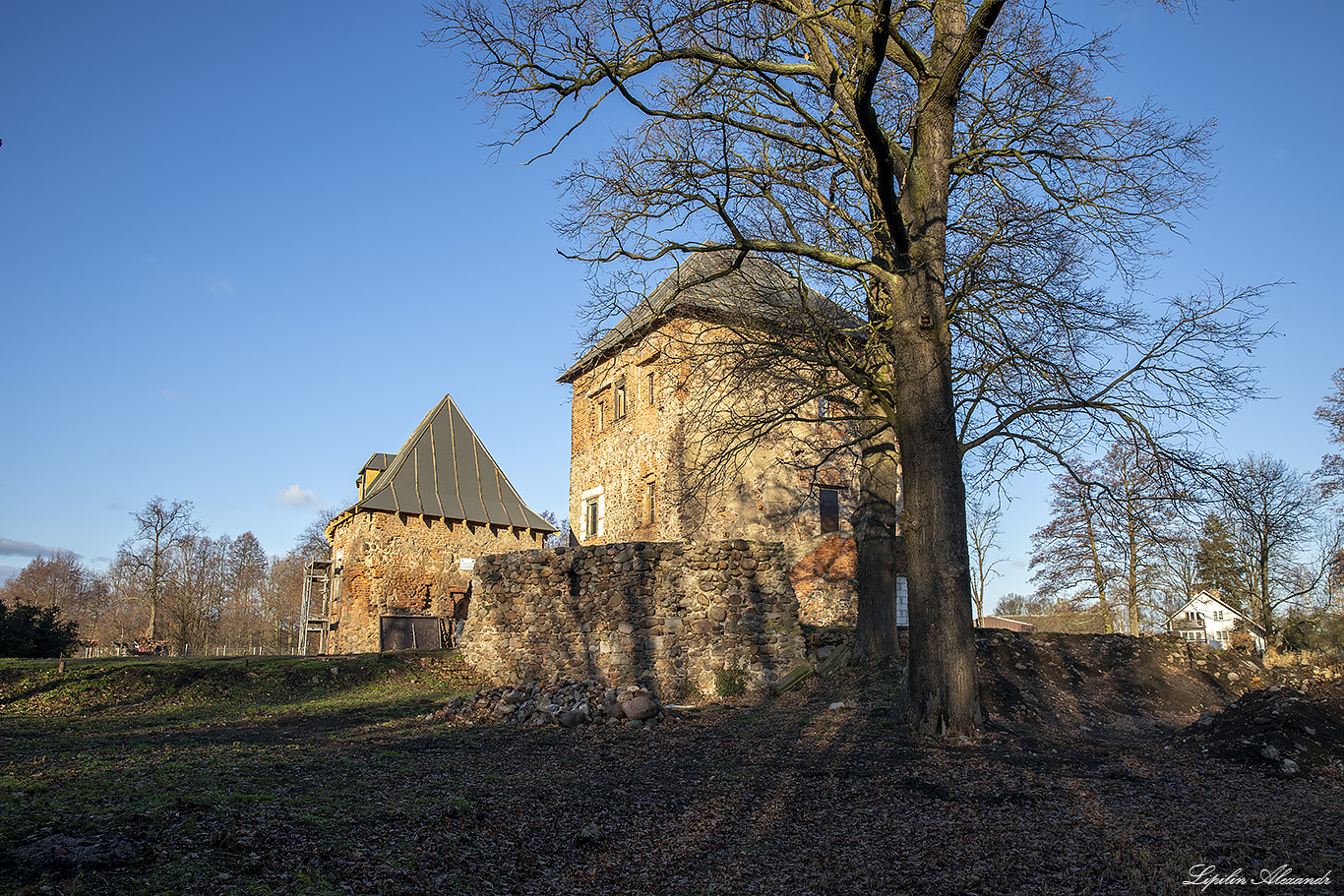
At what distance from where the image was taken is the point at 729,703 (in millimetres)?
12148

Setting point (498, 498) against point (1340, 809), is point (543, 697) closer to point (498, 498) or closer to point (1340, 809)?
point (1340, 809)

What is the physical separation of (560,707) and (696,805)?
5148mm

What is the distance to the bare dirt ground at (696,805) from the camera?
152 inches

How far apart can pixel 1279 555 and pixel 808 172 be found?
23.1 m

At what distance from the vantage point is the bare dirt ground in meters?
3.87

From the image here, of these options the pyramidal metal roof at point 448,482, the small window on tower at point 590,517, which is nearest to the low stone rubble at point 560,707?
the small window on tower at point 590,517

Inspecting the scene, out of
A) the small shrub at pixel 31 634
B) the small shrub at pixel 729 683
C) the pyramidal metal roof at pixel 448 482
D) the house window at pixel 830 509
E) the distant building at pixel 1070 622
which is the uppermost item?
the pyramidal metal roof at pixel 448 482

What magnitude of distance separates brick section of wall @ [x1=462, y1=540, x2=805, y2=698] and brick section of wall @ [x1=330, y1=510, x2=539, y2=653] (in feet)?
44.7

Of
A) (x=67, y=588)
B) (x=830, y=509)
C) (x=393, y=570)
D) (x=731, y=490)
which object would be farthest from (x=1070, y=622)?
(x=67, y=588)

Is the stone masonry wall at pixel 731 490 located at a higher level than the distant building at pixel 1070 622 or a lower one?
higher

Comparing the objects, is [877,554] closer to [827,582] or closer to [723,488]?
[723,488]

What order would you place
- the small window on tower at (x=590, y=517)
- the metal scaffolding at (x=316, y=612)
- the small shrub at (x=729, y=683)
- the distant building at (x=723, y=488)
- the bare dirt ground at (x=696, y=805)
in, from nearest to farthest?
1. the bare dirt ground at (x=696, y=805)
2. the small shrub at (x=729, y=683)
3. the distant building at (x=723, y=488)
4. the small window on tower at (x=590, y=517)
5. the metal scaffolding at (x=316, y=612)

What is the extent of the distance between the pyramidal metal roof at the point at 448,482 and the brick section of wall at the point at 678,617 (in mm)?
14812

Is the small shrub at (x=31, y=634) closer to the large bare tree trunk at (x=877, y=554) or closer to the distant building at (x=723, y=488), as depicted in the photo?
the distant building at (x=723, y=488)
